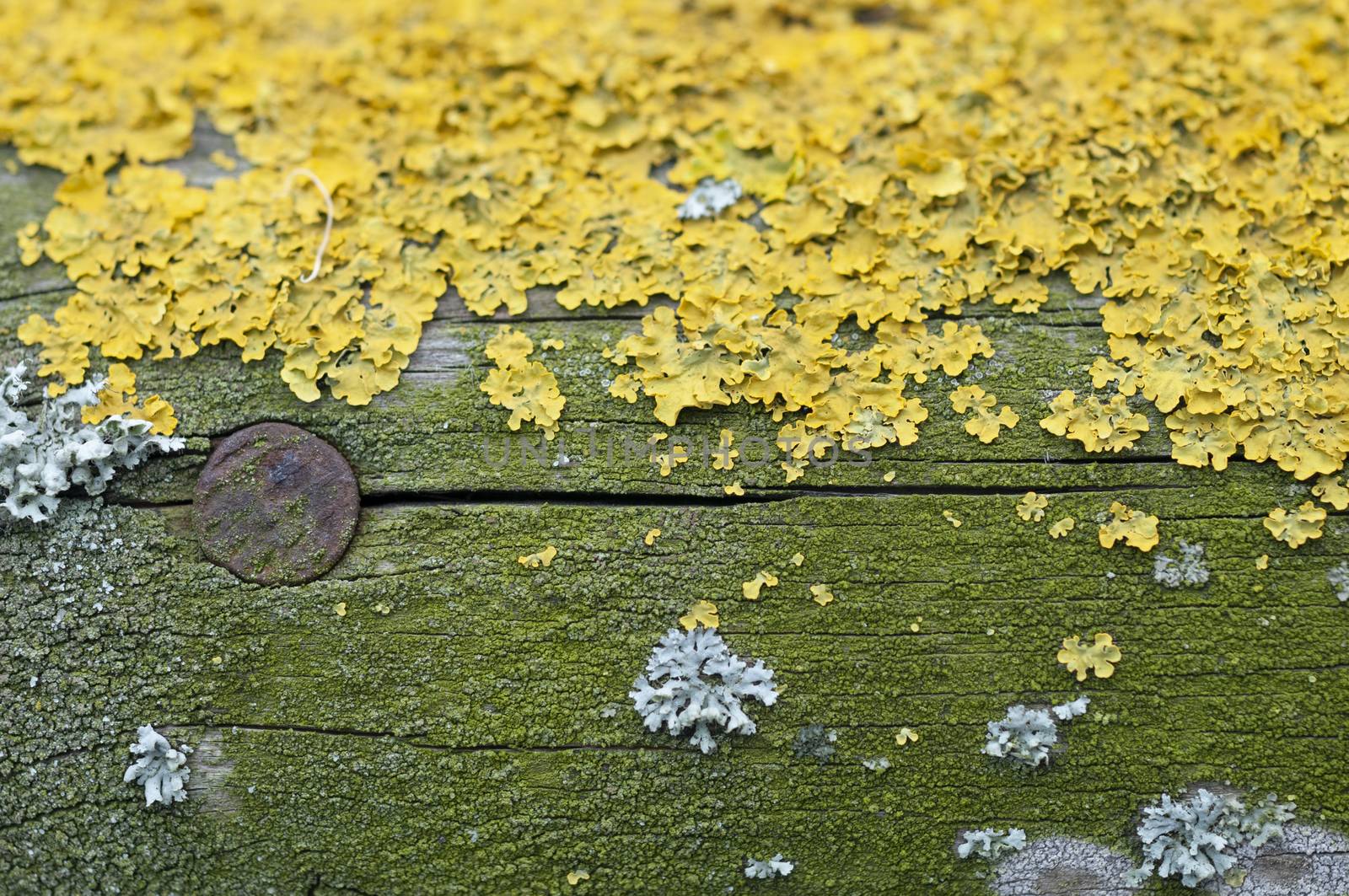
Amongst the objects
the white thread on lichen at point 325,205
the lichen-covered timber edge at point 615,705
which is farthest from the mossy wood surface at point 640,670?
the white thread on lichen at point 325,205

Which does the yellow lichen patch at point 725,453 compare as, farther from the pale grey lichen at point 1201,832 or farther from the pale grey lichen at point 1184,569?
the pale grey lichen at point 1201,832

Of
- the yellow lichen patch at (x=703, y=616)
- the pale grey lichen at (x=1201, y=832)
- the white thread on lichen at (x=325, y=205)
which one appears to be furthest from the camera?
the white thread on lichen at (x=325, y=205)

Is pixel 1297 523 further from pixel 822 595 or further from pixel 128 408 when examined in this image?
pixel 128 408

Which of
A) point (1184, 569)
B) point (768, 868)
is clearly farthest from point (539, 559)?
point (1184, 569)

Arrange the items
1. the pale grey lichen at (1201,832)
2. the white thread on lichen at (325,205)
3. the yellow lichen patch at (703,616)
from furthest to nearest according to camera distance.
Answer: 1. the white thread on lichen at (325,205)
2. the yellow lichen patch at (703,616)
3. the pale grey lichen at (1201,832)

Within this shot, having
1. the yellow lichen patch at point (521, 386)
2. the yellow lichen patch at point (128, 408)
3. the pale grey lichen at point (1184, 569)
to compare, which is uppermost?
the yellow lichen patch at point (521, 386)

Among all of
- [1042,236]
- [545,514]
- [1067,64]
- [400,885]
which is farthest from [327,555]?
[1067,64]
